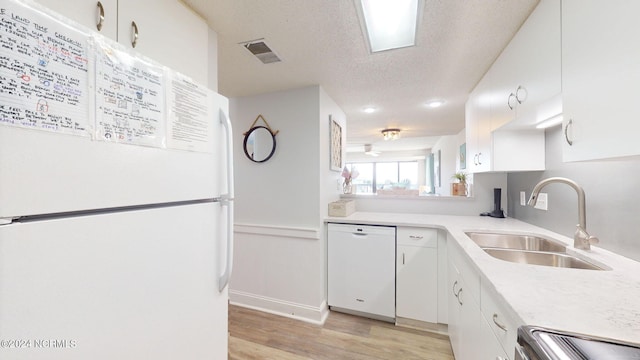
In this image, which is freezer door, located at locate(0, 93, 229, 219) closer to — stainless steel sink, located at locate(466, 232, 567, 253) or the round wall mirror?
the round wall mirror

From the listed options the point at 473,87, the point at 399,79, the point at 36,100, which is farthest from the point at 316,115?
the point at 36,100

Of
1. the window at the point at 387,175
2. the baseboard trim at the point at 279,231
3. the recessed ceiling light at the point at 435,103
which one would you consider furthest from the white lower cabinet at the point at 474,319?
the window at the point at 387,175

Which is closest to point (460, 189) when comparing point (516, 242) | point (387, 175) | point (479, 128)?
point (479, 128)

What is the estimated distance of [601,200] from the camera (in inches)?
48.3

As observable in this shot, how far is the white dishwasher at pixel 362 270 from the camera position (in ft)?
7.05

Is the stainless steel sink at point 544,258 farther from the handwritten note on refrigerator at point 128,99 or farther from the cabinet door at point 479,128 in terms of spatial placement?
the handwritten note on refrigerator at point 128,99

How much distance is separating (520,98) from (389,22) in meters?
0.86

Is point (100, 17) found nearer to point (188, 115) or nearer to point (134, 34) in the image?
point (134, 34)

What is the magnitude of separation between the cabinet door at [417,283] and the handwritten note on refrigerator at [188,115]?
184cm

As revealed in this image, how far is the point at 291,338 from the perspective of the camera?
6.35 ft

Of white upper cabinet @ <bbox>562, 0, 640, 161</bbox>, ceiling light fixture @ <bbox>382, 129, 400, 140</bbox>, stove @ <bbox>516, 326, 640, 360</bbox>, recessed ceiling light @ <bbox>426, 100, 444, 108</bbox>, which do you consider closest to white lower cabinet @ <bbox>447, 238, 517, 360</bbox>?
stove @ <bbox>516, 326, 640, 360</bbox>

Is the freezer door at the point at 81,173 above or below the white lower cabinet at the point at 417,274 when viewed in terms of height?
above

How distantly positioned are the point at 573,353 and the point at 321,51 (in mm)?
1798

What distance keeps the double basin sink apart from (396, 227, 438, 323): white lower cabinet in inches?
14.5
